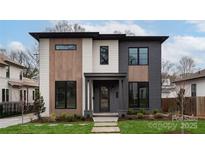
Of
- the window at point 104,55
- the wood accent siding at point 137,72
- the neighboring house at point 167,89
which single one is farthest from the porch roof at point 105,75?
the neighboring house at point 167,89

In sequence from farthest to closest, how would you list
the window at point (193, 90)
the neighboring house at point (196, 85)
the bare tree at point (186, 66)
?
1. the bare tree at point (186, 66)
2. the window at point (193, 90)
3. the neighboring house at point (196, 85)

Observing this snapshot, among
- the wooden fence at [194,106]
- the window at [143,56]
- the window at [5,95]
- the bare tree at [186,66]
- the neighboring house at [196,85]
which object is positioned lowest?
the wooden fence at [194,106]

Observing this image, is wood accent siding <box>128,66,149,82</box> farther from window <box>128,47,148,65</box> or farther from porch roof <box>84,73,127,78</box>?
porch roof <box>84,73,127,78</box>

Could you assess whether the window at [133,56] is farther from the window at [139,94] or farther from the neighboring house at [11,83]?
the neighboring house at [11,83]

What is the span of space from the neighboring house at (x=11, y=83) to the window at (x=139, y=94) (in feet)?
37.6

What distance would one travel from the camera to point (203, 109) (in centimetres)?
2236

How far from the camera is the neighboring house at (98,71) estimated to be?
2266 centimetres

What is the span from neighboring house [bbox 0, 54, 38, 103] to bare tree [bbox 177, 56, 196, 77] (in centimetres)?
2584

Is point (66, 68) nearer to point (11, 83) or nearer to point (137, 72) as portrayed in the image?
point (137, 72)

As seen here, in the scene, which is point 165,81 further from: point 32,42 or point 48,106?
point 48,106

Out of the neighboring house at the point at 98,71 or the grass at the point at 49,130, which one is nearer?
the grass at the point at 49,130

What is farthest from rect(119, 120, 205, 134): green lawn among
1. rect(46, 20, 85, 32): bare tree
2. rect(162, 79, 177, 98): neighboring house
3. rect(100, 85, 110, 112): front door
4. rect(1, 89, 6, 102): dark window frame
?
rect(162, 79, 177, 98): neighboring house

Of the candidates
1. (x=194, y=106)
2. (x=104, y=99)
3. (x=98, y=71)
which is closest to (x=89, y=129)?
(x=98, y=71)

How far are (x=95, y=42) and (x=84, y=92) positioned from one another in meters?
3.85
